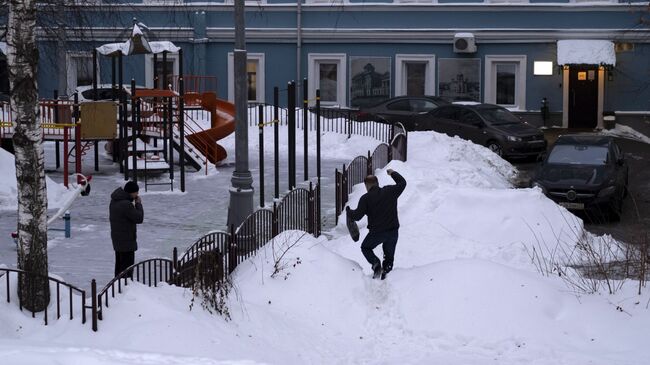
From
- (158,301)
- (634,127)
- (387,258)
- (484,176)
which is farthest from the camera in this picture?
(634,127)

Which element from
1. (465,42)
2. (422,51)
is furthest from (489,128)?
(422,51)

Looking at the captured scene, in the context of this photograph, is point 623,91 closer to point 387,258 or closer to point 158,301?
point 387,258

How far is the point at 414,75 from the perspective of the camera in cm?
3781

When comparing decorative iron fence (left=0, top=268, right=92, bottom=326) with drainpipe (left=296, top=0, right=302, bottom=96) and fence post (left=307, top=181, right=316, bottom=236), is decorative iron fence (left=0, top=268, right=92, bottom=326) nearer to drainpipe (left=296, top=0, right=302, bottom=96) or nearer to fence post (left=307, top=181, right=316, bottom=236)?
fence post (left=307, top=181, right=316, bottom=236)

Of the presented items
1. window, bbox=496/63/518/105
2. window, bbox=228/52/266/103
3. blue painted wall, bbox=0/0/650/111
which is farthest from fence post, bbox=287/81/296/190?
window, bbox=496/63/518/105

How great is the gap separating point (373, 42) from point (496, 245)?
21.6 meters

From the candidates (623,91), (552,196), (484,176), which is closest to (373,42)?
(623,91)

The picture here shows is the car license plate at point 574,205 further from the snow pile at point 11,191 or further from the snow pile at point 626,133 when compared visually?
the snow pile at point 626,133

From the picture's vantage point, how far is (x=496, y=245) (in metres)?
16.8

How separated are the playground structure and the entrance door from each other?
13429 millimetres

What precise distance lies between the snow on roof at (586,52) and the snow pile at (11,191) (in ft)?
65.2

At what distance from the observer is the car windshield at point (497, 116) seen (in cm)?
2973

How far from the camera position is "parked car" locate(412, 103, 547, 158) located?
28562mm

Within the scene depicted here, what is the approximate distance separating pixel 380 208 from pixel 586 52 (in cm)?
2325
